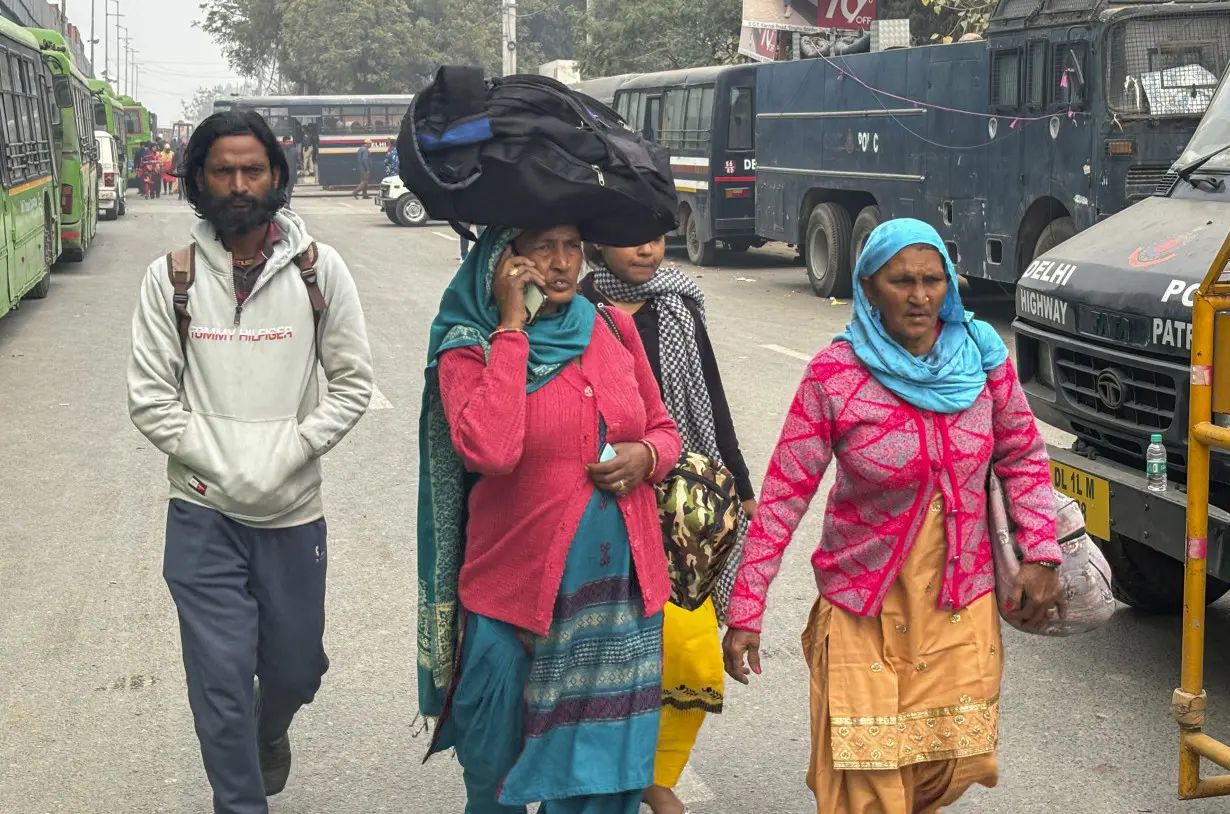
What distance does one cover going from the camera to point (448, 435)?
3062mm

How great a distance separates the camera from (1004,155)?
13.2 meters

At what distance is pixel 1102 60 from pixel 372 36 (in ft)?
175

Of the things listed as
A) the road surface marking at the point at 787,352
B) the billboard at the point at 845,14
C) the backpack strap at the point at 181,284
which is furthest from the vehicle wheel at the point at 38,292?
the backpack strap at the point at 181,284

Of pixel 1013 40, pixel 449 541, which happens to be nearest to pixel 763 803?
pixel 449 541

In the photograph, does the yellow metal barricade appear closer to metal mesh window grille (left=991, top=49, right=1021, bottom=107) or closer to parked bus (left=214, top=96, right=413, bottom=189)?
metal mesh window grille (left=991, top=49, right=1021, bottom=107)

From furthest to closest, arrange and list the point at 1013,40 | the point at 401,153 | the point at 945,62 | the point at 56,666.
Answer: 1. the point at 945,62
2. the point at 1013,40
3. the point at 56,666
4. the point at 401,153

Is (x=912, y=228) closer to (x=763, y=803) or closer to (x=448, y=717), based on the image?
(x=448, y=717)

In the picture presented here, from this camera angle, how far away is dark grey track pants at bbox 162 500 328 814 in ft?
11.4

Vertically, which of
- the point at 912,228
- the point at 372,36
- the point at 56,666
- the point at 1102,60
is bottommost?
the point at 56,666

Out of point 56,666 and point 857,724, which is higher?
point 857,724

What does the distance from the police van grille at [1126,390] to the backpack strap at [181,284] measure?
2784 millimetres

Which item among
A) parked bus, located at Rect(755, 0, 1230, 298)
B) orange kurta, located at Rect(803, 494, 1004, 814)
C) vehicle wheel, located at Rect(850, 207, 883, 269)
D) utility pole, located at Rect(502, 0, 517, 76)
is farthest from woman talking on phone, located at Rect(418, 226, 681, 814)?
utility pole, located at Rect(502, 0, 517, 76)

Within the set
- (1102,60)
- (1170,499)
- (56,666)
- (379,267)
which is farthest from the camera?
(379,267)

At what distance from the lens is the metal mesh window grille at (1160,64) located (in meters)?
10.8
